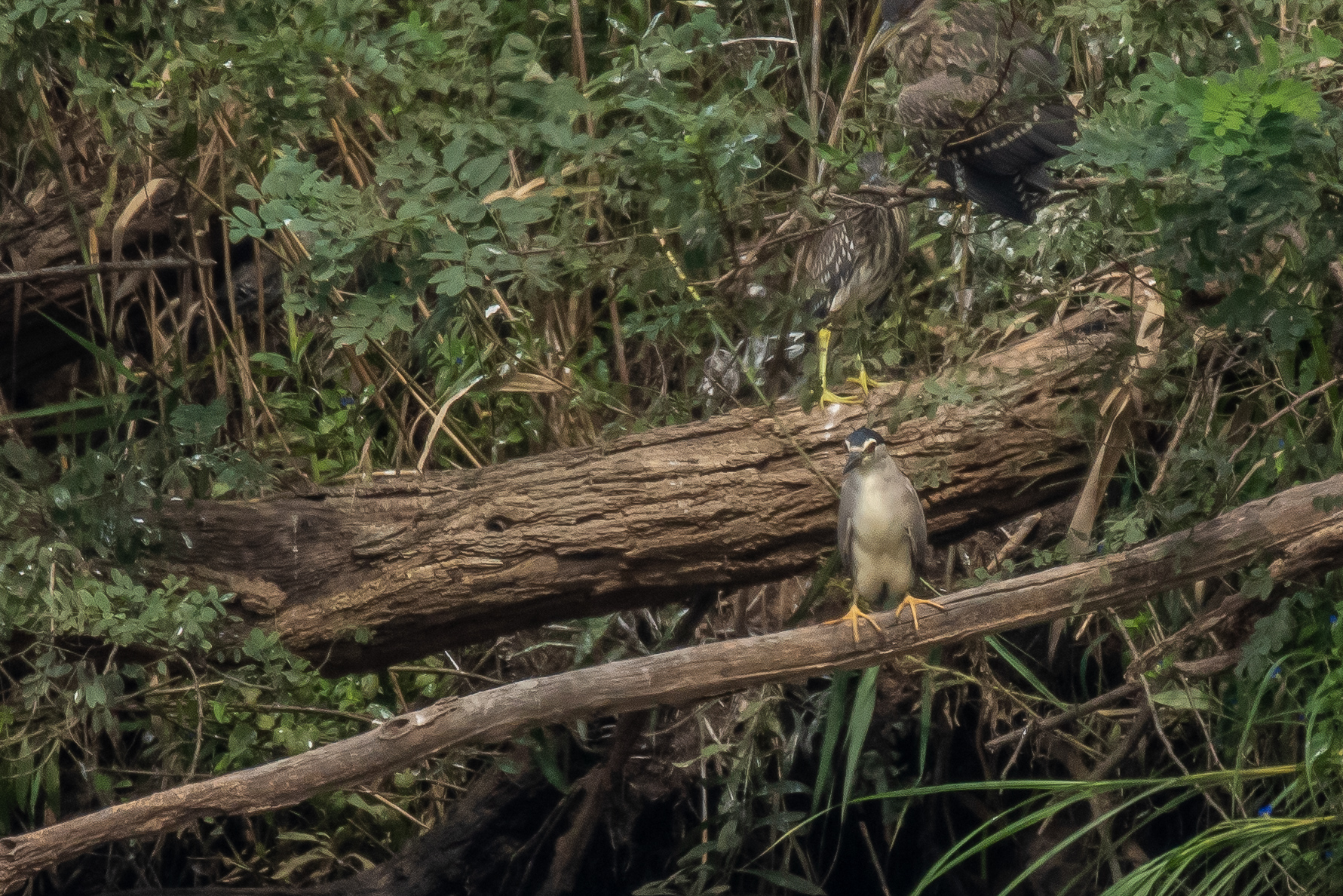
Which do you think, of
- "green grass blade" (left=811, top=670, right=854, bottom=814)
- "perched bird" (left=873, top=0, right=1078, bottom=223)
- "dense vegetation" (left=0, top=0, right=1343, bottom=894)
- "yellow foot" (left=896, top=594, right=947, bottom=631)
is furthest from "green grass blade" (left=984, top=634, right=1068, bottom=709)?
"perched bird" (left=873, top=0, right=1078, bottom=223)

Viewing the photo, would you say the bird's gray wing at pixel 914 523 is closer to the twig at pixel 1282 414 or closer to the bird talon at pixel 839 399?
the bird talon at pixel 839 399

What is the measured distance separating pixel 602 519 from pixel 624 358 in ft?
2.83

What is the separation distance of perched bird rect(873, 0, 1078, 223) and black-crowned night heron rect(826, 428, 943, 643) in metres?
0.57

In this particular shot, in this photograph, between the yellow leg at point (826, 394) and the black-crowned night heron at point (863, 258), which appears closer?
the yellow leg at point (826, 394)

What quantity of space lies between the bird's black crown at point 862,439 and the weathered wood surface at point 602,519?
0.27ft

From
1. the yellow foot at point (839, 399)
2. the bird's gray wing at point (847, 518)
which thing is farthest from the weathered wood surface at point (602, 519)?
the bird's gray wing at point (847, 518)

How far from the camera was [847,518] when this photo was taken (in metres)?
2.68

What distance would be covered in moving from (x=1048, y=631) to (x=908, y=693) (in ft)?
1.30

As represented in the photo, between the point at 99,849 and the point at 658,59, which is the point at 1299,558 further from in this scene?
the point at 99,849

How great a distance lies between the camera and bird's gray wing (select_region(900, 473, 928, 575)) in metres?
2.69

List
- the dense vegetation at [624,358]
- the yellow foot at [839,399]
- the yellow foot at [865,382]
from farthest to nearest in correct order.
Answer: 1. the yellow foot at [839,399]
2. the yellow foot at [865,382]
3. the dense vegetation at [624,358]

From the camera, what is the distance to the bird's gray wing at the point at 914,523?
2688 mm

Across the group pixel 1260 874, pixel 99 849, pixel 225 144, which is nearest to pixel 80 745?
pixel 99 849

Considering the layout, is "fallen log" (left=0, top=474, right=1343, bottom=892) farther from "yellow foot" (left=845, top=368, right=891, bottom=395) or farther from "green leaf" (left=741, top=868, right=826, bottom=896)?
"green leaf" (left=741, top=868, right=826, bottom=896)
